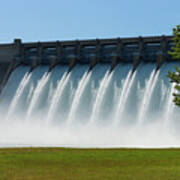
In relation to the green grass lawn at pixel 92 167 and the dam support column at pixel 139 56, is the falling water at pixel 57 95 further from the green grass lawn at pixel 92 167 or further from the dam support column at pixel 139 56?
the green grass lawn at pixel 92 167

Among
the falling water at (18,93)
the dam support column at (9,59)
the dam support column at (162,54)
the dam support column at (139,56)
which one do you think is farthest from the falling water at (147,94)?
the dam support column at (9,59)

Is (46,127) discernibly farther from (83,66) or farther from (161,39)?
(161,39)

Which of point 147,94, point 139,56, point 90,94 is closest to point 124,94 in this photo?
point 147,94

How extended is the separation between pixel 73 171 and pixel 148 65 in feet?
116

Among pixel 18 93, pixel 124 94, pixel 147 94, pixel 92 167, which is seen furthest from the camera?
pixel 18 93

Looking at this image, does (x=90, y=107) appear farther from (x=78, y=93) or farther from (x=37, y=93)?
(x=37, y=93)

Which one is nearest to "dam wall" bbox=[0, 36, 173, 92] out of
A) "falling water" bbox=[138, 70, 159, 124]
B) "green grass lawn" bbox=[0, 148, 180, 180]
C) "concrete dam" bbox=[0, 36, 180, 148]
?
"concrete dam" bbox=[0, 36, 180, 148]

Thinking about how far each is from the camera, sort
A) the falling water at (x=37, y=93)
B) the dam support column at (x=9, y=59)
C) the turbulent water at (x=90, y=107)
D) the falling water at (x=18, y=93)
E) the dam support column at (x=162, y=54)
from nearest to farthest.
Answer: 1. the turbulent water at (x=90, y=107)
2. the dam support column at (x=162, y=54)
3. the falling water at (x=37, y=93)
4. the falling water at (x=18, y=93)
5. the dam support column at (x=9, y=59)

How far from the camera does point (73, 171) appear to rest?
18672mm

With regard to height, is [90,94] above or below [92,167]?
below

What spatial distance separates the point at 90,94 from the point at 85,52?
8117 millimetres

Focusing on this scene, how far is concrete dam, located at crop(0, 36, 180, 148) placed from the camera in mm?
46781

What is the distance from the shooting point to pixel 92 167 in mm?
20141

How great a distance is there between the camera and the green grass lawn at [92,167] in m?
17.2
